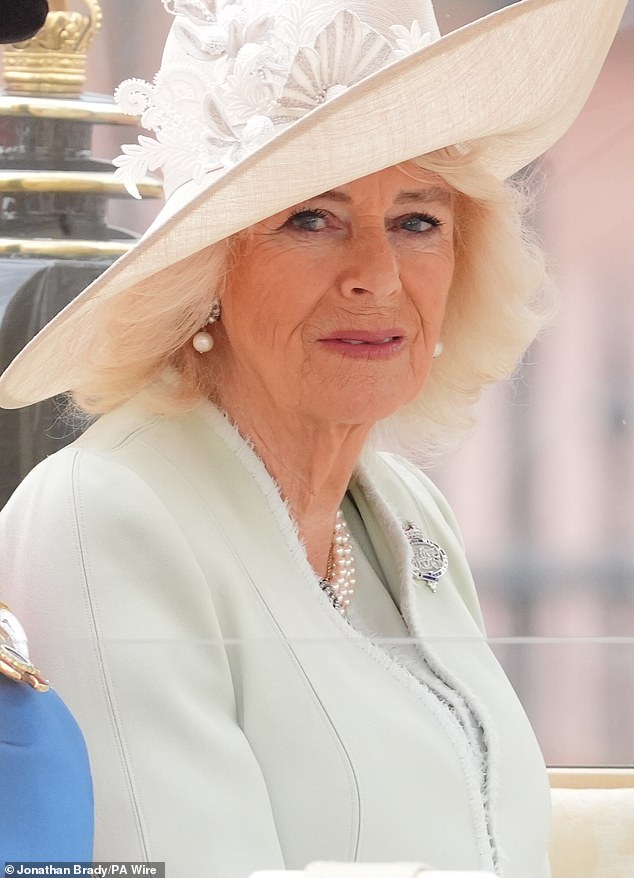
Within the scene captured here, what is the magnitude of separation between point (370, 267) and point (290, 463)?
18cm

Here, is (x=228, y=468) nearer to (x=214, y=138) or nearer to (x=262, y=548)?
(x=262, y=548)

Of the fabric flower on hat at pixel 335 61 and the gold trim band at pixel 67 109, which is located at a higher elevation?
the fabric flower on hat at pixel 335 61

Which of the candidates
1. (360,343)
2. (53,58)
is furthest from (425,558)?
(53,58)

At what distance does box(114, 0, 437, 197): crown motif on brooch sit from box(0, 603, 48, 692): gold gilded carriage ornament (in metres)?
0.45

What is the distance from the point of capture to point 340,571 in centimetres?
123

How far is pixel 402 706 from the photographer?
1.07 metres

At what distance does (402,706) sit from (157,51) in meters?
0.89

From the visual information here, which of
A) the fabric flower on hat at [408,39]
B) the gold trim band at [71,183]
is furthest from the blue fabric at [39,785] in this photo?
the gold trim band at [71,183]

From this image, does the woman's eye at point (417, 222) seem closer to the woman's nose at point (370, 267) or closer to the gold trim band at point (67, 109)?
the woman's nose at point (370, 267)

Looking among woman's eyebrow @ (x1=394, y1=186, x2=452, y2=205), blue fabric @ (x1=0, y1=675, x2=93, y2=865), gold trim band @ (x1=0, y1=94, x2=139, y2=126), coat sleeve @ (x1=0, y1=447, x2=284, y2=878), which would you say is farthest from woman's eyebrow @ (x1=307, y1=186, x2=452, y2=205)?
blue fabric @ (x1=0, y1=675, x2=93, y2=865)

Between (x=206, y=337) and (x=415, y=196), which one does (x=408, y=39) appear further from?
(x=206, y=337)

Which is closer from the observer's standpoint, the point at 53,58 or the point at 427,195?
the point at 427,195

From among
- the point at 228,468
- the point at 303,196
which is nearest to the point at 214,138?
the point at 303,196

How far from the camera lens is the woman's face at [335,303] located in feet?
3.90
